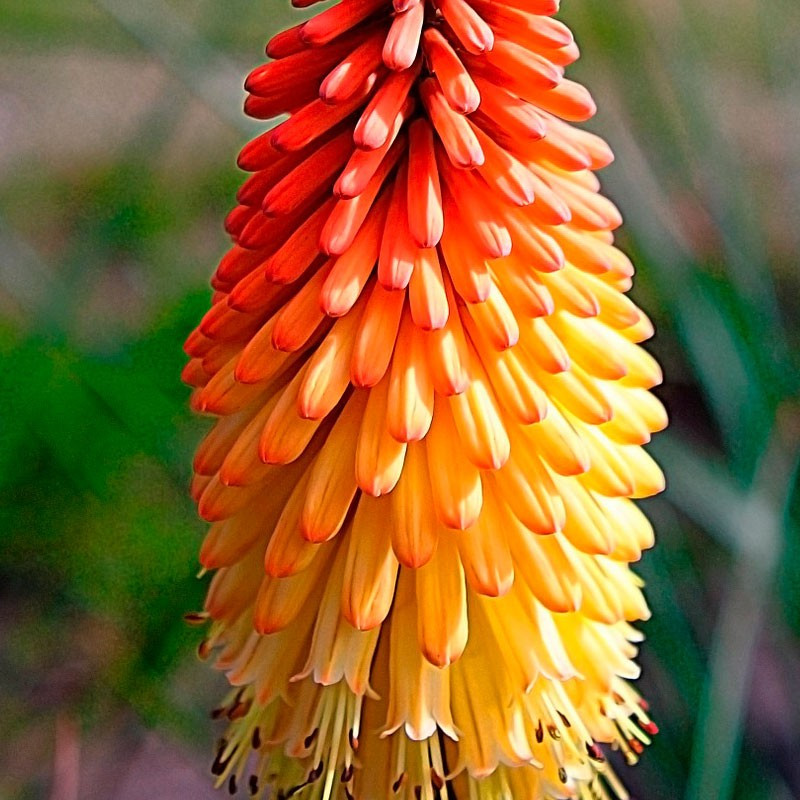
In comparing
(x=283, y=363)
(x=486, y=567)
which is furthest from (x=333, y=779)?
(x=283, y=363)

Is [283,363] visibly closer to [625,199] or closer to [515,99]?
[515,99]

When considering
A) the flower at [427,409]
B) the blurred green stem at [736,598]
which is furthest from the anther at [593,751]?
the blurred green stem at [736,598]

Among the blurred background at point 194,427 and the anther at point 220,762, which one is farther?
the blurred background at point 194,427

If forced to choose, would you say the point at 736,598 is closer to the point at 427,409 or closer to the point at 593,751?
the point at 593,751

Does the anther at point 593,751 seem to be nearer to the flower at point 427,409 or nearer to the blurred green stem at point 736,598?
the flower at point 427,409

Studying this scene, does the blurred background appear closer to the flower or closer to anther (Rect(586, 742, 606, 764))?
anther (Rect(586, 742, 606, 764))

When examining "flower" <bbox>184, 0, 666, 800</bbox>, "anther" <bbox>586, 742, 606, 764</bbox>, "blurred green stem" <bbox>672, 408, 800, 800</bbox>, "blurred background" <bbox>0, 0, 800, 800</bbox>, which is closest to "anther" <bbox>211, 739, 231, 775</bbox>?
"flower" <bbox>184, 0, 666, 800</bbox>
